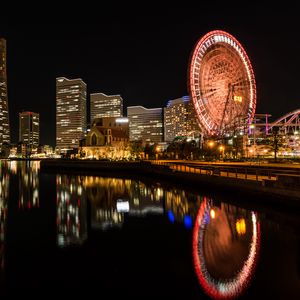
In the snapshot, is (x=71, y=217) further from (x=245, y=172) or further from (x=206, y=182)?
(x=245, y=172)

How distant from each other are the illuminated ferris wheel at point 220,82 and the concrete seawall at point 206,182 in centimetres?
1248

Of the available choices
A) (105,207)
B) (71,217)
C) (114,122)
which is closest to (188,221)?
(71,217)

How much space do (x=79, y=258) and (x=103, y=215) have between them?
1019 cm

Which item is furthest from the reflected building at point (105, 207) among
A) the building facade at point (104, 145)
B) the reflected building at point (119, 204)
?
the building facade at point (104, 145)

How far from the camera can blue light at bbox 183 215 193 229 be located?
20998 mm

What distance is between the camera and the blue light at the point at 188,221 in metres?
21.0

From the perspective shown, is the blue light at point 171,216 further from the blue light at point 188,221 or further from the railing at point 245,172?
the railing at point 245,172

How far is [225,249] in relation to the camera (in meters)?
16.0

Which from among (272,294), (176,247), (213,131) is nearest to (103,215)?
(176,247)

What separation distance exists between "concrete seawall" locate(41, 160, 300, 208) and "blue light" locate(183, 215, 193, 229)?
230 inches

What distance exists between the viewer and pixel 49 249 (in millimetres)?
16625

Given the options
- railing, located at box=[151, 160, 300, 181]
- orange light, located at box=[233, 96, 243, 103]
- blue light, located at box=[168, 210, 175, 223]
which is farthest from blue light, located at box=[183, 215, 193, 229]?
orange light, located at box=[233, 96, 243, 103]

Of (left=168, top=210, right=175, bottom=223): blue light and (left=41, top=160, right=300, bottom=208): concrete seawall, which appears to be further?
(left=168, top=210, right=175, bottom=223): blue light

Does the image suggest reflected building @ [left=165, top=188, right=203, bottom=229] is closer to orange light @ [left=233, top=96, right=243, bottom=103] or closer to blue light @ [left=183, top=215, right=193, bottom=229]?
blue light @ [left=183, top=215, right=193, bottom=229]
